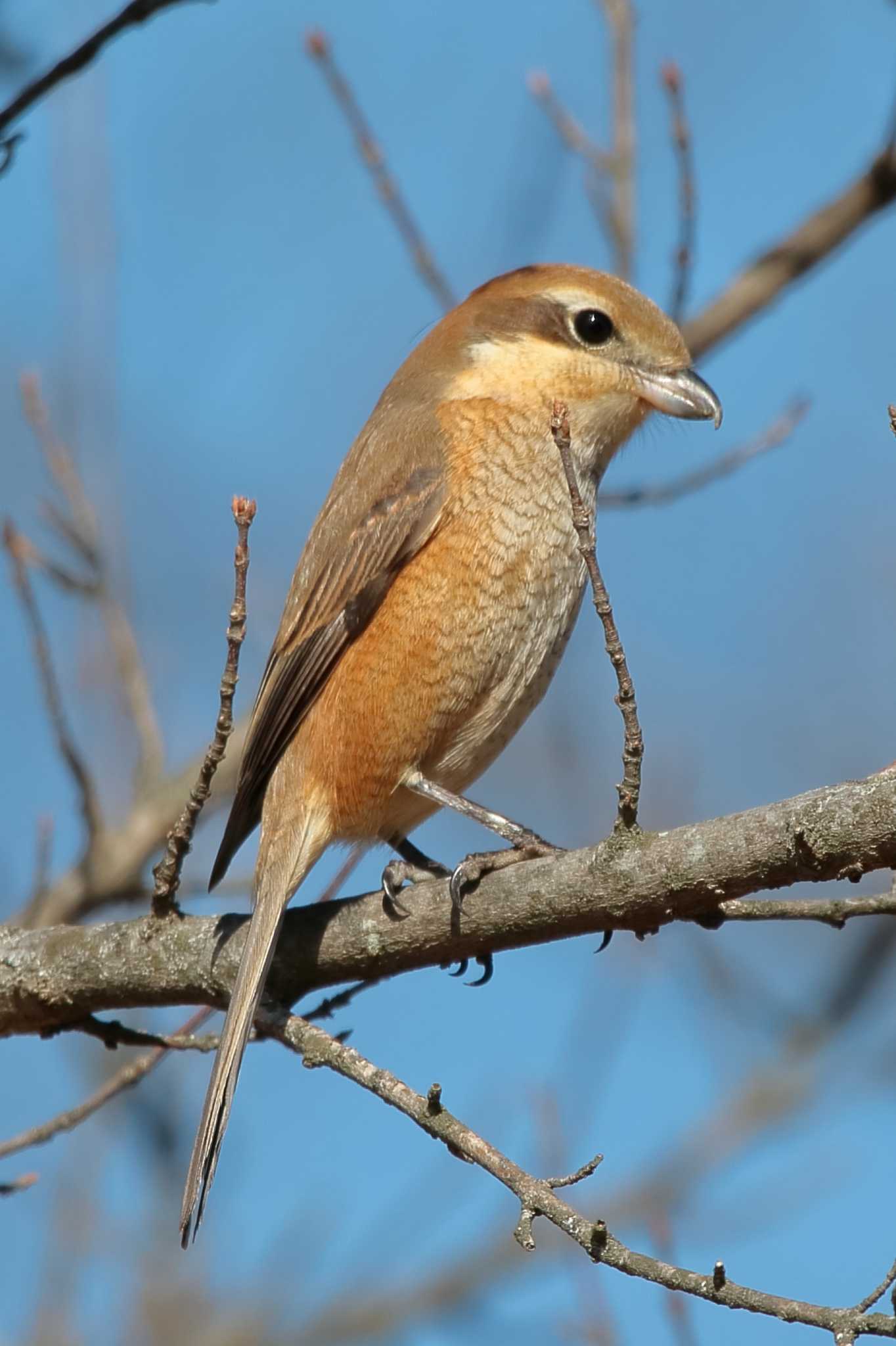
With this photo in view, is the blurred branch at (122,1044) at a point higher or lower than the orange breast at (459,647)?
lower

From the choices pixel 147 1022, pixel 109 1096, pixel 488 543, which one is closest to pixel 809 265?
pixel 488 543

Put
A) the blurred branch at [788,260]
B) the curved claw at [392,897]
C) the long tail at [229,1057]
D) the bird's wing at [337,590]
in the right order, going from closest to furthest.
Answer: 1. the long tail at [229,1057]
2. the curved claw at [392,897]
3. the bird's wing at [337,590]
4. the blurred branch at [788,260]

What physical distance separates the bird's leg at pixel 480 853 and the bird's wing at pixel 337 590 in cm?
38

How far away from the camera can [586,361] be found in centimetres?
405

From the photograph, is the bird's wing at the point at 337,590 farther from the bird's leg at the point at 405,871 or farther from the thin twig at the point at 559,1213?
the thin twig at the point at 559,1213

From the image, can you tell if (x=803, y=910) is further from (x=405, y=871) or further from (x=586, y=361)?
(x=586, y=361)

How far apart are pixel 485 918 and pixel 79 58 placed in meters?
1.75

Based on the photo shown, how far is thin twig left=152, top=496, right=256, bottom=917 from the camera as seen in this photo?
2516 millimetres

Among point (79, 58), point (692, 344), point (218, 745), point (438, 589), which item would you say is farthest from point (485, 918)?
point (692, 344)

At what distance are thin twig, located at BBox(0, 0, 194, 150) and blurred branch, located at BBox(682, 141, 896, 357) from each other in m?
2.06

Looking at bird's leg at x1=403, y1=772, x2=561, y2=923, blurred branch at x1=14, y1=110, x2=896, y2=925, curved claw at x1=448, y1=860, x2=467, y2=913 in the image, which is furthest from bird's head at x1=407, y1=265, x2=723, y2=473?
curved claw at x1=448, y1=860, x2=467, y2=913

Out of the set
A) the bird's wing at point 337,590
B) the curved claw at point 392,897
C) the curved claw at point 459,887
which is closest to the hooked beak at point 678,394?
the bird's wing at point 337,590

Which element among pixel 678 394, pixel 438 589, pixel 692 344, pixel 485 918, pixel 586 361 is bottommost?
pixel 485 918

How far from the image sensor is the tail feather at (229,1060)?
2.91m
